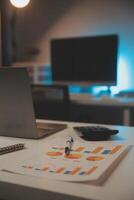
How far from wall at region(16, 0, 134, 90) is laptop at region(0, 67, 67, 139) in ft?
8.95

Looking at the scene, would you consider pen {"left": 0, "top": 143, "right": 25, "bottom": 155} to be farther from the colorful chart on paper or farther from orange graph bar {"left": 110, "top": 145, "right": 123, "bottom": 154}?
orange graph bar {"left": 110, "top": 145, "right": 123, "bottom": 154}

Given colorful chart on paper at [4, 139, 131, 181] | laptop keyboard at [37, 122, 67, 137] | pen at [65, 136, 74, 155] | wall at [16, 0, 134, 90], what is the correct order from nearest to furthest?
1. colorful chart on paper at [4, 139, 131, 181]
2. pen at [65, 136, 74, 155]
3. laptop keyboard at [37, 122, 67, 137]
4. wall at [16, 0, 134, 90]

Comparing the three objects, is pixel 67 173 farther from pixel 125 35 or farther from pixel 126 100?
pixel 125 35

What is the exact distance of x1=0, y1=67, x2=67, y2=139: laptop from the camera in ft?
3.11

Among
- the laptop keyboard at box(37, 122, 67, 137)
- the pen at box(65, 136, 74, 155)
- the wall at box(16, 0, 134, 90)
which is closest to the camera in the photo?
the pen at box(65, 136, 74, 155)

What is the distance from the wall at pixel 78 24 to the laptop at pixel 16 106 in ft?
8.95

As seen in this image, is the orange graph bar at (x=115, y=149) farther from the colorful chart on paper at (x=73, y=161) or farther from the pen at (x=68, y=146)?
the pen at (x=68, y=146)

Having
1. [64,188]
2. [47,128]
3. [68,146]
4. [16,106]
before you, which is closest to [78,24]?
[47,128]

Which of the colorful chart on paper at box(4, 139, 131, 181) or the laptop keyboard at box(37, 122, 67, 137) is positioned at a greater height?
the colorful chart on paper at box(4, 139, 131, 181)

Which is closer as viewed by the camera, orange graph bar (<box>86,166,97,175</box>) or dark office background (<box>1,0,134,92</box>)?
orange graph bar (<box>86,166,97,175</box>)

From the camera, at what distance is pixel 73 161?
0.75 m

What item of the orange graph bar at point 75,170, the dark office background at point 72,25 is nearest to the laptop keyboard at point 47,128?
the orange graph bar at point 75,170

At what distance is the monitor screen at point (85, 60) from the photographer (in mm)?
A: 2914

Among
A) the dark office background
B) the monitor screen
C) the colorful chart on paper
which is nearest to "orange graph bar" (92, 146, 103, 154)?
the colorful chart on paper
